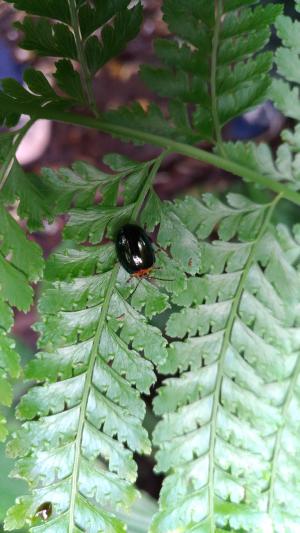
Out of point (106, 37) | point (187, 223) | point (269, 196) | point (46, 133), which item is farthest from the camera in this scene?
point (46, 133)

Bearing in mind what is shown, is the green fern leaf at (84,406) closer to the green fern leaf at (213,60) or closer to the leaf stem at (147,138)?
the leaf stem at (147,138)

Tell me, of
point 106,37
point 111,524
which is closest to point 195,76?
point 106,37

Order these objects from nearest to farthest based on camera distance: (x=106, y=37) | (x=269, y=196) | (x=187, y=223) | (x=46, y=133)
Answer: (x=106, y=37), (x=187, y=223), (x=269, y=196), (x=46, y=133)

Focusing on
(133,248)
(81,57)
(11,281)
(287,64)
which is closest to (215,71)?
(287,64)

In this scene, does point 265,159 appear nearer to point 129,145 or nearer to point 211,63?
point 211,63

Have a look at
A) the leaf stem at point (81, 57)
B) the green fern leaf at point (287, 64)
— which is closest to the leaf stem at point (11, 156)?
the leaf stem at point (81, 57)

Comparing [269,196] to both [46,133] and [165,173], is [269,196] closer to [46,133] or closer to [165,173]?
[165,173]

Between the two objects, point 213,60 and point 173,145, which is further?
point 173,145
